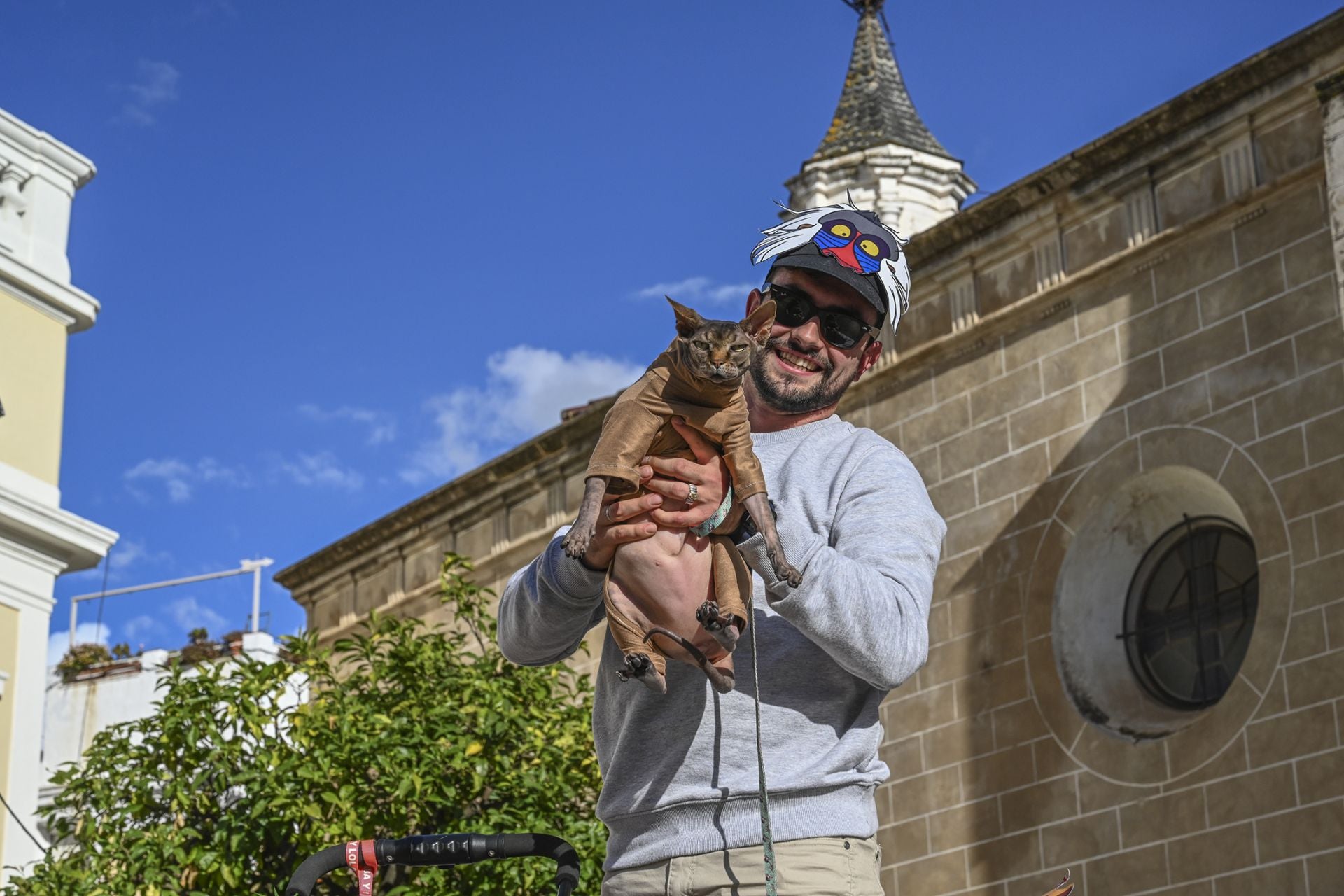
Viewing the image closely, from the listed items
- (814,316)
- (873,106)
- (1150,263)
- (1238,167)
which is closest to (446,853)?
(814,316)

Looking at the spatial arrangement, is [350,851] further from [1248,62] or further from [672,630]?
[1248,62]

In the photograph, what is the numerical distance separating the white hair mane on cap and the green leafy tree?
6.95 m

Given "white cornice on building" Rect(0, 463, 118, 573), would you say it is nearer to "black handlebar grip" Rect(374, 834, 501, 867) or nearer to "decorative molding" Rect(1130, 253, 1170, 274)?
"decorative molding" Rect(1130, 253, 1170, 274)

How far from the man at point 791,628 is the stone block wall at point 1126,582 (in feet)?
27.7

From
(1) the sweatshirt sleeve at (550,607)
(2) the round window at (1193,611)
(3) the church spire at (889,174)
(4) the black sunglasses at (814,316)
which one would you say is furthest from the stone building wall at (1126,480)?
(1) the sweatshirt sleeve at (550,607)

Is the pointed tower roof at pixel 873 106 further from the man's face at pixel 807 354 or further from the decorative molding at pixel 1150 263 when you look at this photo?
the man's face at pixel 807 354

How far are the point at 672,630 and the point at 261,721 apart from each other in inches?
364

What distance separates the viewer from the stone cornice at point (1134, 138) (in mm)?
13156

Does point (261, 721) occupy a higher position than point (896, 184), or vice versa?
point (896, 184)

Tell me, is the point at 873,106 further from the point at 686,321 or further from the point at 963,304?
the point at 686,321

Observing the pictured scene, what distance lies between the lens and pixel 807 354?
423cm

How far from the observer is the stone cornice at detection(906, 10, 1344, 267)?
43.2 ft

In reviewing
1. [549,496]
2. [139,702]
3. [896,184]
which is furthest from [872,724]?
[139,702]

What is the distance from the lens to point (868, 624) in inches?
145
